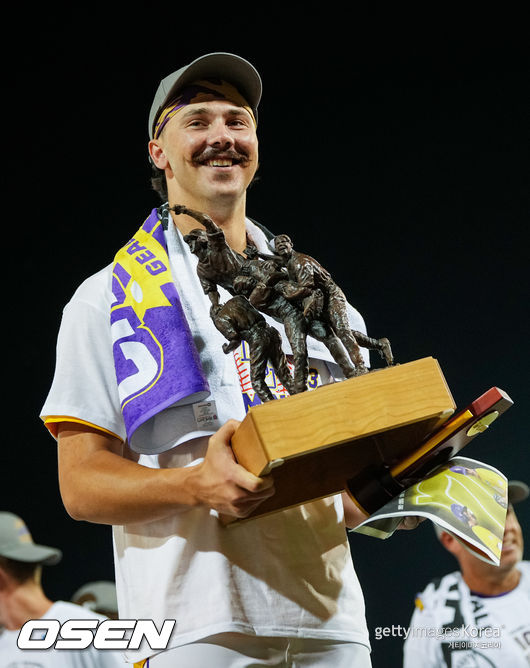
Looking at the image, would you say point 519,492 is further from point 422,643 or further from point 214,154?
point 214,154

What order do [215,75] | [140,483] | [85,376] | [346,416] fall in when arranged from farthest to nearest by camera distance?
1. [215,75]
2. [85,376]
3. [140,483]
4. [346,416]

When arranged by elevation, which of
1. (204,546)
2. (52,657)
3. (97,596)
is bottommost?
(52,657)

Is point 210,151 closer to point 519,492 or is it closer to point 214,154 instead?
point 214,154

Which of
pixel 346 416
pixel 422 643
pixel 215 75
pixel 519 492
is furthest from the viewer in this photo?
pixel 519 492

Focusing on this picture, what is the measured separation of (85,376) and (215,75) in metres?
0.54

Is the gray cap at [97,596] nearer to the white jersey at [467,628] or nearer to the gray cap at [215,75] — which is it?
the white jersey at [467,628]

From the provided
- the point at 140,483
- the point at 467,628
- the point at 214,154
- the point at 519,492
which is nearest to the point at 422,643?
the point at 467,628

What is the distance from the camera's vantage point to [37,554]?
7.76ft

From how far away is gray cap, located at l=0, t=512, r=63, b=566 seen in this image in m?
2.37

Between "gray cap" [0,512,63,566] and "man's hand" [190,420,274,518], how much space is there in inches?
62.3

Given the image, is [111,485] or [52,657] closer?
[111,485]

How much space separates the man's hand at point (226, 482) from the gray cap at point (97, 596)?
164 cm

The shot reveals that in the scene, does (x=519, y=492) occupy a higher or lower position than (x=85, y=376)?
lower

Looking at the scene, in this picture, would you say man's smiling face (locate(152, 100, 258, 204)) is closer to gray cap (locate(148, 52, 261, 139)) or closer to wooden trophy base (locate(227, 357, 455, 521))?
gray cap (locate(148, 52, 261, 139))
